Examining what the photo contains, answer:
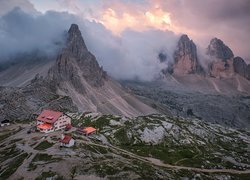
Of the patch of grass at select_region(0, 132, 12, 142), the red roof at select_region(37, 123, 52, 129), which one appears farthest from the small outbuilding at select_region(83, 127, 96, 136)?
the patch of grass at select_region(0, 132, 12, 142)

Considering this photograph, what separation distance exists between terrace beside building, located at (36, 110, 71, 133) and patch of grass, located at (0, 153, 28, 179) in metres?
38.4

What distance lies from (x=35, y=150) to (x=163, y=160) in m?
63.5

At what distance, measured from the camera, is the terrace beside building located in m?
187

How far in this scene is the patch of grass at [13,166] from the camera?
13175cm

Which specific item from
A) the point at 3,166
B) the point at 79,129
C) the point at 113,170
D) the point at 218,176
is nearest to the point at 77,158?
the point at 113,170

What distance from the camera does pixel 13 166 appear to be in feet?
454

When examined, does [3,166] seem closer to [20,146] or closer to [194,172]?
[20,146]

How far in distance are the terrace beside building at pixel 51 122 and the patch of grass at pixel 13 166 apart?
126ft

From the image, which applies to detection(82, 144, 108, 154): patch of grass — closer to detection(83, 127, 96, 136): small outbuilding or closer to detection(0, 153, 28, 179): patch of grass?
detection(83, 127, 96, 136): small outbuilding

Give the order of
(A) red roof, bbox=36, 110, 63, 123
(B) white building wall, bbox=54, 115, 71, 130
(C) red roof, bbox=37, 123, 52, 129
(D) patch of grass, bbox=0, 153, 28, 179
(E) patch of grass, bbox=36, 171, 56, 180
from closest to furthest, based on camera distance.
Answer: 1. (E) patch of grass, bbox=36, 171, 56, 180
2. (D) patch of grass, bbox=0, 153, 28, 179
3. (C) red roof, bbox=37, 123, 52, 129
4. (A) red roof, bbox=36, 110, 63, 123
5. (B) white building wall, bbox=54, 115, 71, 130

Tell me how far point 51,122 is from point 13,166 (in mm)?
52569

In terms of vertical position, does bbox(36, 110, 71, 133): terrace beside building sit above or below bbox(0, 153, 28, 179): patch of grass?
above

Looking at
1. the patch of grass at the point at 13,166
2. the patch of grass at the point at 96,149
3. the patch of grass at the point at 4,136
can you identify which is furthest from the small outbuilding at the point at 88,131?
the patch of grass at the point at 13,166

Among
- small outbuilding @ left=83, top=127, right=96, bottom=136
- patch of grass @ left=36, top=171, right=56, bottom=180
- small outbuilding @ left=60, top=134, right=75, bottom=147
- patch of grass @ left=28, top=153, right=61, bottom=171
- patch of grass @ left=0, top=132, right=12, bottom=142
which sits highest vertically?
small outbuilding @ left=60, top=134, right=75, bottom=147
